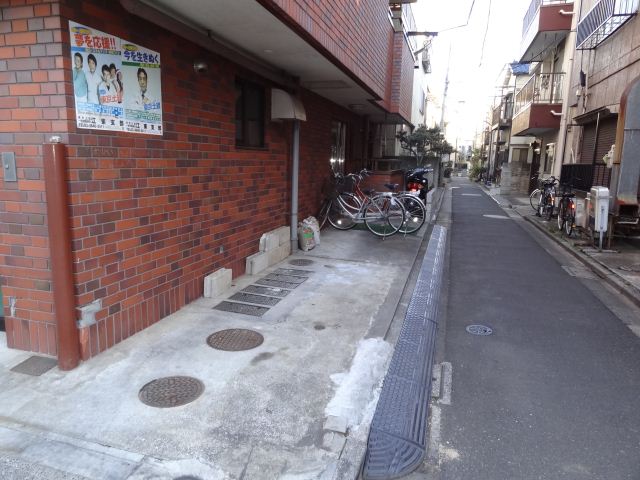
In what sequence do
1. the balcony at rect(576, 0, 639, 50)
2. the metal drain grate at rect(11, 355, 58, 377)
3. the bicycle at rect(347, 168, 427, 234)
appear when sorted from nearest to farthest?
the metal drain grate at rect(11, 355, 58, 377)
the bicycle at rect(347, 168, 427, 234)
the balcony at rect(576, 0, 639, 50)

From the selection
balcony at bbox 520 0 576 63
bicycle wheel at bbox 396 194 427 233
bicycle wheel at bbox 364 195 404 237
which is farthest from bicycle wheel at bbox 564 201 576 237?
balcony at bbox 520 0 576 63

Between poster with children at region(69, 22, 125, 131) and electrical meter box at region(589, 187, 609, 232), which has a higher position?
poster with children at region(69, 22, 125, 131)

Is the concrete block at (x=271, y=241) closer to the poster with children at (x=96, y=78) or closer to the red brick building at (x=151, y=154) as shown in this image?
the red brick building at (x=151, y=154)

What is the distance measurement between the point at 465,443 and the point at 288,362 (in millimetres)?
1493

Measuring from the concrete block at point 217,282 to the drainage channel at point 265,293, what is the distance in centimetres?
18

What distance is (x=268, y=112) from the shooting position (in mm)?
6750

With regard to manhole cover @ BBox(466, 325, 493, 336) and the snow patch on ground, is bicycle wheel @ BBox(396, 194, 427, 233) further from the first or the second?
the snow patch on ground

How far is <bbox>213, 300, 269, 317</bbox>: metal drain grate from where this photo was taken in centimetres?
487

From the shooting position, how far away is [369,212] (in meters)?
9.66

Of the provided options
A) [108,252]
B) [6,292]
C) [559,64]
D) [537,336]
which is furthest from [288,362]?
[559,64]

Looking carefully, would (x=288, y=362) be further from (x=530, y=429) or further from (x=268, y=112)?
(x=268, y=112)

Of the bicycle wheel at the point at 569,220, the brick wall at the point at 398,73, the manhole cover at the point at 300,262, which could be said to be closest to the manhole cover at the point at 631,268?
the bicycle wheel at the point at 569,220

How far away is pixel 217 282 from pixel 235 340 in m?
1.31

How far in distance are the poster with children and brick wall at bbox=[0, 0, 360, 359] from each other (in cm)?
7
